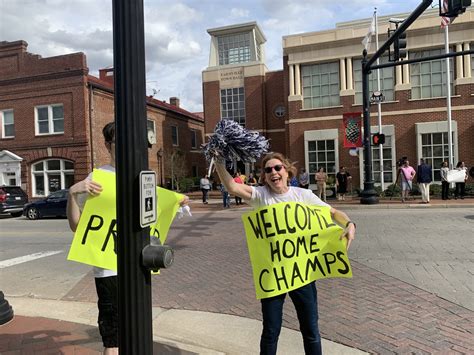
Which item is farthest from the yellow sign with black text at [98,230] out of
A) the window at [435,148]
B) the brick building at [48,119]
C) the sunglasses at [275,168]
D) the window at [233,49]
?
the window at [233,49]

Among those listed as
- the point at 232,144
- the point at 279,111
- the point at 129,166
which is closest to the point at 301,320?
the point at 232,144

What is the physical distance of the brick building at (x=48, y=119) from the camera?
87.4ft

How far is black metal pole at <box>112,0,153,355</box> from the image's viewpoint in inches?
86.8

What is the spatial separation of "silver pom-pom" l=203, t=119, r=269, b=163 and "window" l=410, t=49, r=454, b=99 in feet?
82.4

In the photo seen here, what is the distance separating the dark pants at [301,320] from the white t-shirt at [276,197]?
0.65m

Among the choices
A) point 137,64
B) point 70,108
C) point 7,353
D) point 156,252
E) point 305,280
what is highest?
point 70,108

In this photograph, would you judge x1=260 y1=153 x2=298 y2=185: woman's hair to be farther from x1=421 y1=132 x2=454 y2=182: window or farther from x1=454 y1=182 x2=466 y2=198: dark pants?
x1=421 y1=132 x2=454 y2=182: window

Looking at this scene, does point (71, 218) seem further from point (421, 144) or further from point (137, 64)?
point (421, 144)

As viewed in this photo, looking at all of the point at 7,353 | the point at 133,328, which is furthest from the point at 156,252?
the point at 7,353

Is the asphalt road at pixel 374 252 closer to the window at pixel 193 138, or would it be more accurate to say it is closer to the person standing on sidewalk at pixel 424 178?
the person standing on sidewalk at pixel 424 178

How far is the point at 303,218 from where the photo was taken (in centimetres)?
327

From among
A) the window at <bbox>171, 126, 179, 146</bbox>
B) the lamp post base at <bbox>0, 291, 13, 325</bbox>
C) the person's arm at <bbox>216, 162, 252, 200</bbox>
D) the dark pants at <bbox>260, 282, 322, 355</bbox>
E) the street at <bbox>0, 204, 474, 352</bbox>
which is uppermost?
the window at <bbox>171, 126, 179, 146</bbox>

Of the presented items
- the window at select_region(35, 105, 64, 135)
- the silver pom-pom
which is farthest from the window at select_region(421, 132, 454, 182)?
the silver pom-pom

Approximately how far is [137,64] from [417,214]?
13.7 metres
